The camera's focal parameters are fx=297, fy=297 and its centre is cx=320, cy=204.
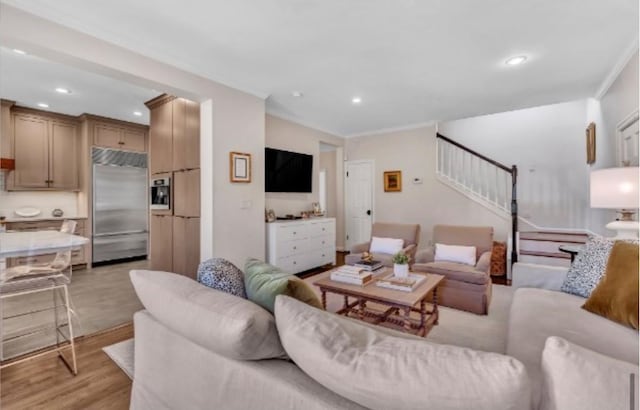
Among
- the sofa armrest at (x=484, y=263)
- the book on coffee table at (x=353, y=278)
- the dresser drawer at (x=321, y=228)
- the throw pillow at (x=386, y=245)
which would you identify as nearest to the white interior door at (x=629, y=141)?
the sofa armrest at (x=484, y=263)

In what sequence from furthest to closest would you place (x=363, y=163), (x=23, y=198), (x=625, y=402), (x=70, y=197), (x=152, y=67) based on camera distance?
(x=363, y=163) → (x=70, y=197) → (x=23, y=198) → (x=152, y=67) → (x=625, y=402)

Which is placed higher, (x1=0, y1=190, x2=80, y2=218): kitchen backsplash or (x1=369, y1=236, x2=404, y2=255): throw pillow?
(x1=0, y1=190, x2=80, y2=218): kitchen backsplash

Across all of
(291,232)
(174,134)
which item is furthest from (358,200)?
(174,134)

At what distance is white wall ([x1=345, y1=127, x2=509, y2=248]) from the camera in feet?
16.5

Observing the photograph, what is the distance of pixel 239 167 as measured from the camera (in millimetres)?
3494

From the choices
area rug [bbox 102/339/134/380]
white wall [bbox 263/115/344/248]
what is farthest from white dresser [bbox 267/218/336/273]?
area rug [bbox 102/339/134/380]

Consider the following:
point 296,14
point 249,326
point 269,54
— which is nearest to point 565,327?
point 249,326

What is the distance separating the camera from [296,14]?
7.22 ft

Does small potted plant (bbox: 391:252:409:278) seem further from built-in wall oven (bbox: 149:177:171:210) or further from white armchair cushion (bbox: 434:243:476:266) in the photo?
built-in wall oven (bbox: 149:177:171:210)

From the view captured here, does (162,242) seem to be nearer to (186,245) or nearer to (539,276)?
(186,245)

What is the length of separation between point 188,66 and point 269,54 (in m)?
0.85

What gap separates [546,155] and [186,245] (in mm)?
5977

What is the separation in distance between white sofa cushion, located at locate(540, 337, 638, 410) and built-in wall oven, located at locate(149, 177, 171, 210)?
3997 millimetres

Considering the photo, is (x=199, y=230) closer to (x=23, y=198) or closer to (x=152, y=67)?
(x=152, y=67)
